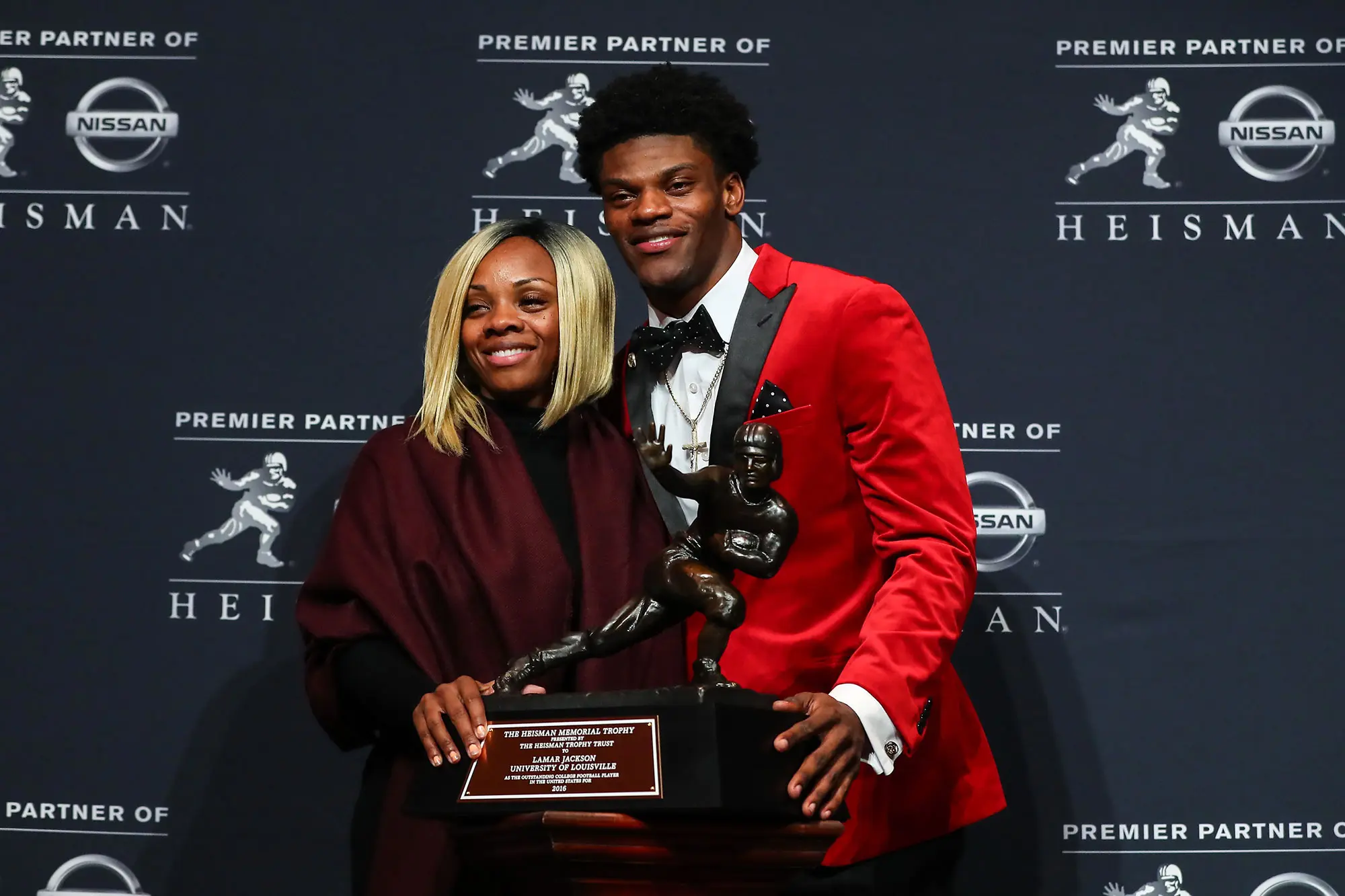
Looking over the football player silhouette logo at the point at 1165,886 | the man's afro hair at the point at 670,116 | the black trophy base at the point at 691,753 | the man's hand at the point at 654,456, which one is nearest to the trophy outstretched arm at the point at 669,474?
the man's hand at the point at 654,456

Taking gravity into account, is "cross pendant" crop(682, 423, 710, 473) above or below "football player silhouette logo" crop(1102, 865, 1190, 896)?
above

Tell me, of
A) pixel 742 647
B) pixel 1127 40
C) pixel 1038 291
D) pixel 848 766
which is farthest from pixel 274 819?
pixel 1127 40

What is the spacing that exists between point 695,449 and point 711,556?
1.40 ft

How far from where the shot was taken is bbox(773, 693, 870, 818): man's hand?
1670 mm

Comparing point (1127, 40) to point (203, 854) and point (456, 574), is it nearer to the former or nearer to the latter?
point (456, 574)

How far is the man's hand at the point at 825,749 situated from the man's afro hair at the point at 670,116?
2.90ft

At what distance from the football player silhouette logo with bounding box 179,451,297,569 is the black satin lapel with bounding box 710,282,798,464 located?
4.20 ft

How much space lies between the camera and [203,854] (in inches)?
118

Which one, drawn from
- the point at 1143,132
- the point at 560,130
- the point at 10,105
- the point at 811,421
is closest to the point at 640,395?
the point at 811,421

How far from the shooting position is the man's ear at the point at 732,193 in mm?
2270

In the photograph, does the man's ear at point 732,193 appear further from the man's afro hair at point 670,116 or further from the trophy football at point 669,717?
the trophy football at point 669,717

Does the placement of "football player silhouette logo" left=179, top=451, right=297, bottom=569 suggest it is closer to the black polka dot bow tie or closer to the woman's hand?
the black polka dot bow tie

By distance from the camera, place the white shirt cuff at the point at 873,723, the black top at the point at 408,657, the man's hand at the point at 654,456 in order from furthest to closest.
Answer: the black top at the point at 408,657, the white shirt cuff at the point at 873,723, the man's hand at the point at 654,456

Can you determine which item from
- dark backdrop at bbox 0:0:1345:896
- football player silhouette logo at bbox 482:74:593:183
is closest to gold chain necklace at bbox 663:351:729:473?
dark backdrop at bbox 0:0:1345:896
